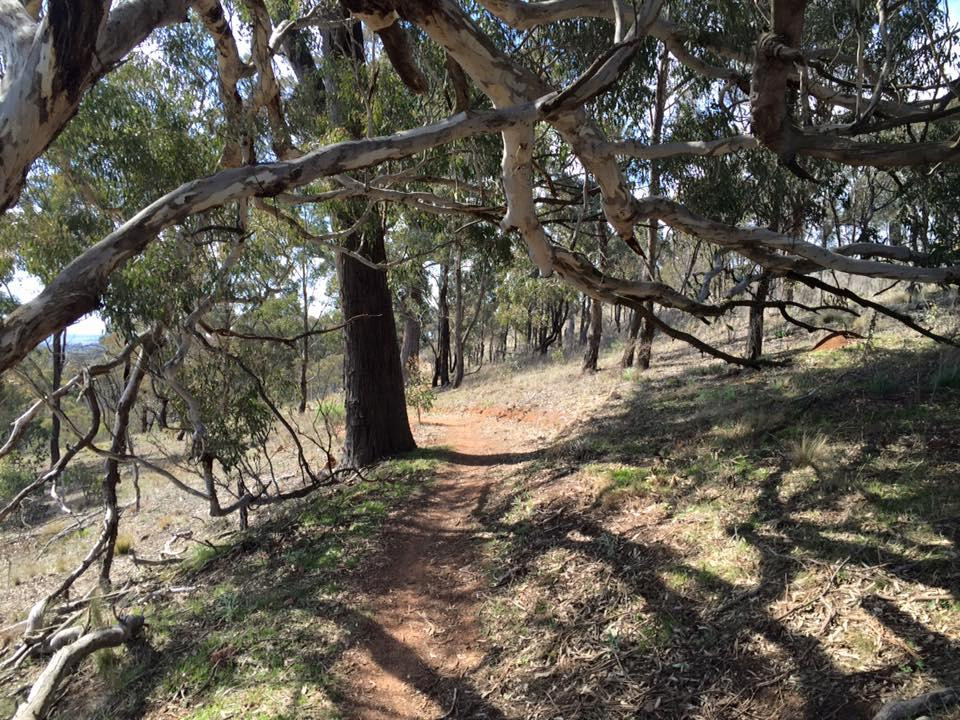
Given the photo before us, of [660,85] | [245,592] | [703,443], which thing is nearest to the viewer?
[245,592]

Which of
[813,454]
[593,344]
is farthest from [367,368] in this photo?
[593,344]

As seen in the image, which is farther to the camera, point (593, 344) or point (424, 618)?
point (593, 344)

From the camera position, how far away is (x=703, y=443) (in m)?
5.15

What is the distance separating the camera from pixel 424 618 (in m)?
3.92

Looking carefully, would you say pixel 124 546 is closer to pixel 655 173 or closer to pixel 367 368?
pixel 367 368

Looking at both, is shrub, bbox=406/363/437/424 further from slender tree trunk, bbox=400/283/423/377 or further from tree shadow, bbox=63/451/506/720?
slender tree trunk, bbox=400/283/423/377

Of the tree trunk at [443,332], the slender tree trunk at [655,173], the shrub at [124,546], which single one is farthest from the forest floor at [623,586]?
the tree trunk at [443,332]

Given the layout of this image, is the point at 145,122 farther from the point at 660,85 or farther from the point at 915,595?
the point at 915,595

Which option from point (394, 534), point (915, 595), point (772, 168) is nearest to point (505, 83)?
point (915, 595)

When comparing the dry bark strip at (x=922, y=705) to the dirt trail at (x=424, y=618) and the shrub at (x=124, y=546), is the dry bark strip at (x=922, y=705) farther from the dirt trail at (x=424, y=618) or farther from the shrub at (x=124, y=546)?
the shrub at (x=124, y=546)

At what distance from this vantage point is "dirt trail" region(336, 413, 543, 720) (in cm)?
317

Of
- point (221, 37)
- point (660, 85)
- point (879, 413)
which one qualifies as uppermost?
point (660, 85)

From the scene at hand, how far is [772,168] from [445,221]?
376cm

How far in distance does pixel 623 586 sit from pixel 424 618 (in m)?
1.31
